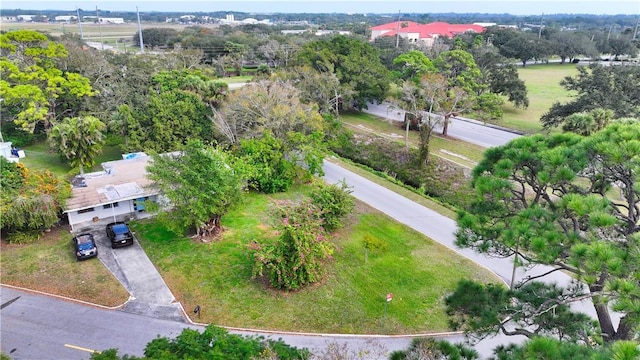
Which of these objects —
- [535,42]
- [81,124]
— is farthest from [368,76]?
[535,42]

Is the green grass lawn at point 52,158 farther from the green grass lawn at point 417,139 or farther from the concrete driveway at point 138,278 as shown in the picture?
the green grass lawn at point 417,139

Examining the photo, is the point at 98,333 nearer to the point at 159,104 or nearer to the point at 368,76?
the point at 159,104

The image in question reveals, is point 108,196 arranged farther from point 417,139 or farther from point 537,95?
point 537,95

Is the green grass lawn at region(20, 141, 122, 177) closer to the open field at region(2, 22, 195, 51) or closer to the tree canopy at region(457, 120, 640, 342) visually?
the tree canopy at region(457, 120, 640, 342)

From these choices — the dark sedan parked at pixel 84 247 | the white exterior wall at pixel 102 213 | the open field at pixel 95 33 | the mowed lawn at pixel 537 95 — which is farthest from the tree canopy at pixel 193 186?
the open field at pixel 95 33

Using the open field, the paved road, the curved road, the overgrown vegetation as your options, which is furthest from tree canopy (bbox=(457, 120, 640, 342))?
the open field

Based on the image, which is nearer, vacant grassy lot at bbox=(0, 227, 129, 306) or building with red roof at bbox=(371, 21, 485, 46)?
vacant grassy lot at bbox=(0, 227, 129, 306)
